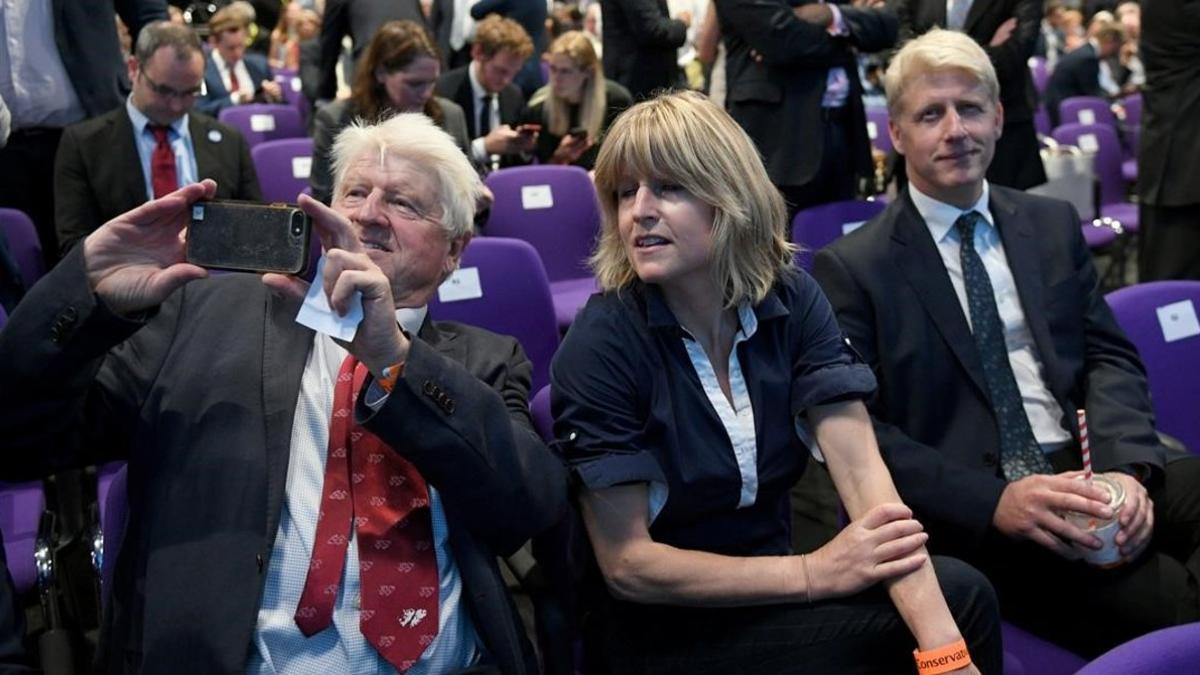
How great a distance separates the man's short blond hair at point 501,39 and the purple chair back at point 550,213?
1.06 meters

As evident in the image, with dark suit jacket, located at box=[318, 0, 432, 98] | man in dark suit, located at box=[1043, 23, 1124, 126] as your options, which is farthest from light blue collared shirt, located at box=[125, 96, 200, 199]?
man in dark suit, located at box=[1043, 23, 1124, 126]

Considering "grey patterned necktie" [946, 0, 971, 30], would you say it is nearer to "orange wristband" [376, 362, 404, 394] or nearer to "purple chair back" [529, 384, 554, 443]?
"purple chair back" [529, 384, 554, 443]

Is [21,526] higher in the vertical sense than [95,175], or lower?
lower

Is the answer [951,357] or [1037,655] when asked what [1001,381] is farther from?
[1037,655]

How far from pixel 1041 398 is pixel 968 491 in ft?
1.06

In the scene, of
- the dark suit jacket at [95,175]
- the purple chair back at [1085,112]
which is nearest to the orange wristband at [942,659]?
the dark suit jacket at [95,175]

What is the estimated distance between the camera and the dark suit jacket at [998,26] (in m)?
4.30

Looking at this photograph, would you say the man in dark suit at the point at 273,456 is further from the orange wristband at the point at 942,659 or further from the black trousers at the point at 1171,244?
the black trousers at the point at 1171,244

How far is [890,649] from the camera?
1810mm

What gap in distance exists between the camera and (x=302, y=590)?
65.9 inches

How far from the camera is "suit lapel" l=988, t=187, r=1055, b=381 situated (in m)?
2.39

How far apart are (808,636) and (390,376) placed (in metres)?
0.69

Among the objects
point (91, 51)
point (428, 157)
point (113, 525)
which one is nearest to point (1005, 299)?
point (428, 157)

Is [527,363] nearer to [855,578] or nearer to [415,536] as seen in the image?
[415,536]
